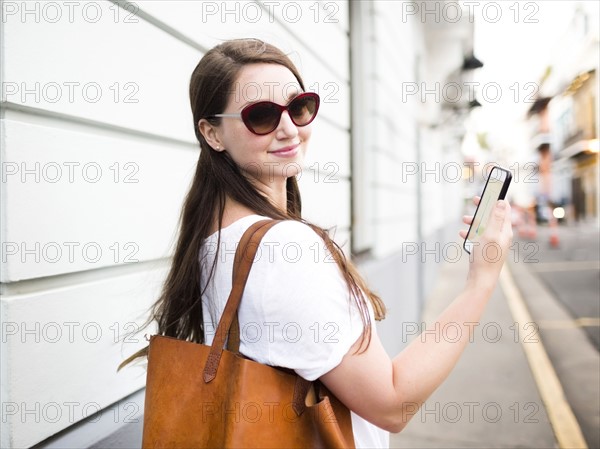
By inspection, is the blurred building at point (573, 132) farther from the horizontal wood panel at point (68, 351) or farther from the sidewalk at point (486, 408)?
the horizontal wood panel at point (68, 351)

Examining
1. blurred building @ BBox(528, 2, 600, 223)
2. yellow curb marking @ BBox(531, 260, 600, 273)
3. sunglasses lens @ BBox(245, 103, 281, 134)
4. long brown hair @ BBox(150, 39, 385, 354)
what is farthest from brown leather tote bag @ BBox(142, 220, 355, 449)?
blurred building @ BBox(528, 2, 600, 223)

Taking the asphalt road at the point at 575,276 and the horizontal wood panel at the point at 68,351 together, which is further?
the asphalt road at the point at 575,276

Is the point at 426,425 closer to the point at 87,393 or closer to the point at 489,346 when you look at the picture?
the point at 489,346

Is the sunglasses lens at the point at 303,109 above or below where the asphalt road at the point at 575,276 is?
above

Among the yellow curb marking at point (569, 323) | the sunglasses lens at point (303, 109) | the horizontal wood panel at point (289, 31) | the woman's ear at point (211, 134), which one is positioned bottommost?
the yellow curb marking at point (569, 323)

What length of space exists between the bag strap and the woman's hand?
516mm

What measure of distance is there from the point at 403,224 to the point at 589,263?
297 inches

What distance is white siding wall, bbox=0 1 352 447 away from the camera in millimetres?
1340

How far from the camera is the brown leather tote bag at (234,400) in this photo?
1.05 meters

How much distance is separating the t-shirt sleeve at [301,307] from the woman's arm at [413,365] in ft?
0.14

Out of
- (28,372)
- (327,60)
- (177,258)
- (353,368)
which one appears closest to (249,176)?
(177,258)

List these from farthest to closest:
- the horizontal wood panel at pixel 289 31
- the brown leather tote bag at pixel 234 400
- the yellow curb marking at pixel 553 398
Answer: the yellow curb marking at pixel 553 398 → the horizontal wood panel at pixel 289 31 → the brown leather tote bag at pixel 234 400

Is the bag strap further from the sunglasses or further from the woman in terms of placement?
the sunglasses

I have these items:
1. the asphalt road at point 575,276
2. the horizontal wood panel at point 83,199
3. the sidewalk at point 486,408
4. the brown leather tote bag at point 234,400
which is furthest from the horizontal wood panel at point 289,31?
the sidewalk at point 486,408
